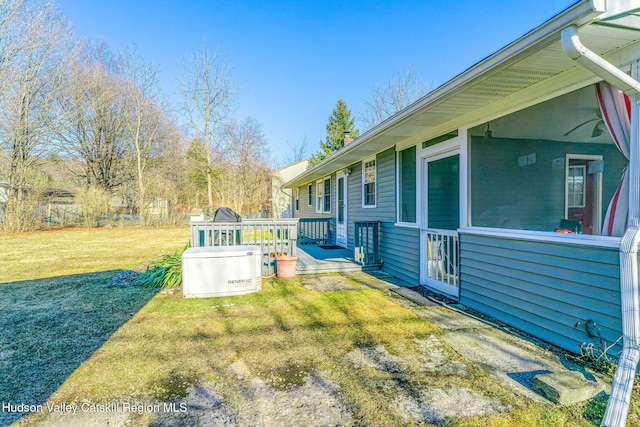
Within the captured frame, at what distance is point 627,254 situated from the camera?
2.15m

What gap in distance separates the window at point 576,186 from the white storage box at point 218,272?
4.63m

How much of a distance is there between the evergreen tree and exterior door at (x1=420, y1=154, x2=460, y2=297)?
87.3 ft

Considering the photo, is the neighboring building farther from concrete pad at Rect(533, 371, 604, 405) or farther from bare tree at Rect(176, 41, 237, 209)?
concrete pad at Rect(533, 371, 604, 405)

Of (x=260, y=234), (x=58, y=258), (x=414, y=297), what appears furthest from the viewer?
(x=58, y=258)

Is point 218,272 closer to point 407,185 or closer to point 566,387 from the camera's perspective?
point 407,185

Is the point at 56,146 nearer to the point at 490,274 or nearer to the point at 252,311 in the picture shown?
the point at 252,311

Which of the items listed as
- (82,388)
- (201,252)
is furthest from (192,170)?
(82,388)

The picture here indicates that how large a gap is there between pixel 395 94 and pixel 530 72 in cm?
1932

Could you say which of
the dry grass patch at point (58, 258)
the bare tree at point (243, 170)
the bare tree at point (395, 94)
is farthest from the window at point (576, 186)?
the bare tree at point (243, 170)

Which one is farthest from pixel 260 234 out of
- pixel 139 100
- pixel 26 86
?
pixel 139 100

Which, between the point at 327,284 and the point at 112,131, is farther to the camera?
the point at 112,131

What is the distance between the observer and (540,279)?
314 centimetres

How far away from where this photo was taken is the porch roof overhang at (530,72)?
6.84 ft

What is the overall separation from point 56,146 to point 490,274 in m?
22.9
